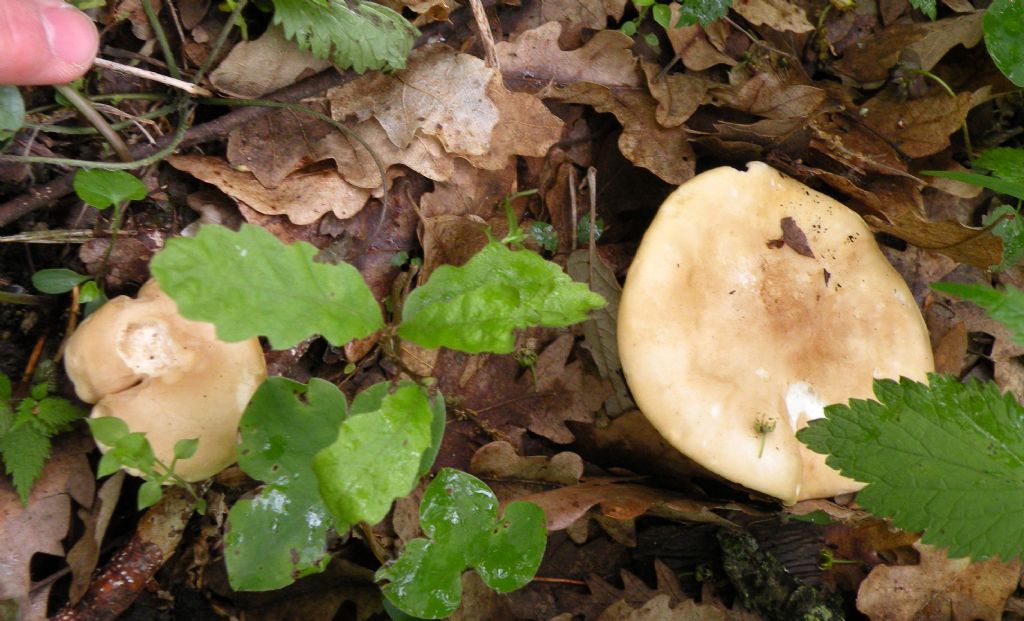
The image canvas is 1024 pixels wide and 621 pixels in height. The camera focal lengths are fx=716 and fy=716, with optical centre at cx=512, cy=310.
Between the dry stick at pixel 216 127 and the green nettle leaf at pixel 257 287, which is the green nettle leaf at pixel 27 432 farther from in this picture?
the green nettle leaf at pixel 257 287

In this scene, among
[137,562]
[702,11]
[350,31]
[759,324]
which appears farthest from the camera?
[702,11]

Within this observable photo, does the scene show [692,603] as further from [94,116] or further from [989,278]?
[94,116]

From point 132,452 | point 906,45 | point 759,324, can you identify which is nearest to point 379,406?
point 132,452

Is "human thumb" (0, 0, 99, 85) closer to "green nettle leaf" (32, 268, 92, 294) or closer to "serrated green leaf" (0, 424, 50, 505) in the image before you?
"green nettle leaf" (32, 268, 92, 294)

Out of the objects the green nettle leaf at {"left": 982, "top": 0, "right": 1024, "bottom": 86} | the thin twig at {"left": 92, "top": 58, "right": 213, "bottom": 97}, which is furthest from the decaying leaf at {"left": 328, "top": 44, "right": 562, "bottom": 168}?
the green nettle leaf at {"left": 982, "top": 0, "right": 1024, "bottom": 86}

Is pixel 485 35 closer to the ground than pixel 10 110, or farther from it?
farther from it

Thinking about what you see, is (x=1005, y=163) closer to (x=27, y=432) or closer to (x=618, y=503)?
(x=618, y=503)

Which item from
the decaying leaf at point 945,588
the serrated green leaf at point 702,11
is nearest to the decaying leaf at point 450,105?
the serrated green leaf at point 702,11

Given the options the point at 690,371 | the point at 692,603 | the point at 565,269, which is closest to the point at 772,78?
the point at 565,269
